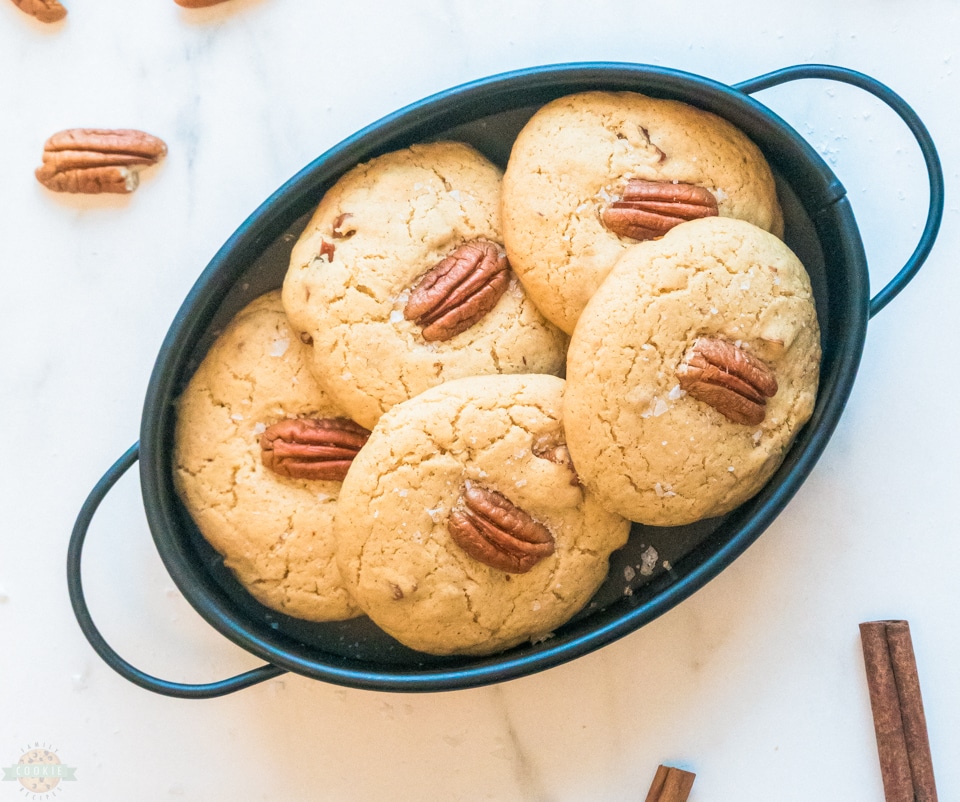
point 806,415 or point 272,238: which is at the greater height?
point 272,238

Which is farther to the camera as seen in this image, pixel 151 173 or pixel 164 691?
pixel 151 173

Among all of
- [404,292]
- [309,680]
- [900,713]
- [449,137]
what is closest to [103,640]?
[309,680]

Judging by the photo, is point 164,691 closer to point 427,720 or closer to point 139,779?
point 139,779

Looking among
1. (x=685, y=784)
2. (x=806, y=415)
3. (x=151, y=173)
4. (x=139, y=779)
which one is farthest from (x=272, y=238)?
(x=685, y=784)

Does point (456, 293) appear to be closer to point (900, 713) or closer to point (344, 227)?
point (344, 227)

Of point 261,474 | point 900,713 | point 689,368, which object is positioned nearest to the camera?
point 689,368

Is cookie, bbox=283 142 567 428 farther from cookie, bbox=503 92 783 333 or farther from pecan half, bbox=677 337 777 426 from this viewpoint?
pecan half, bbox=677 337 777 426
